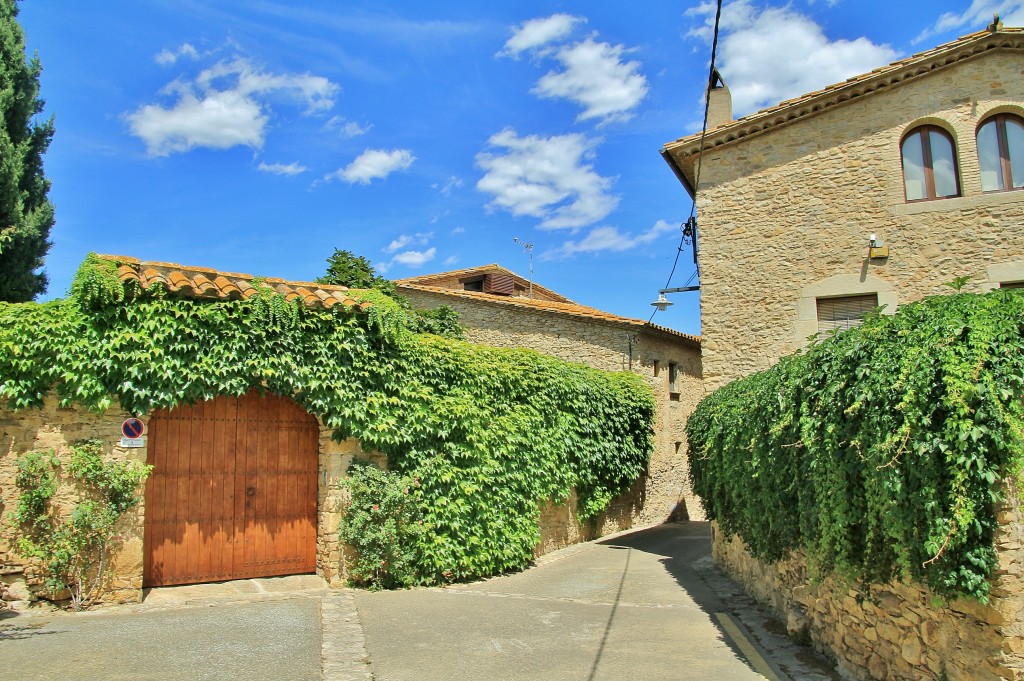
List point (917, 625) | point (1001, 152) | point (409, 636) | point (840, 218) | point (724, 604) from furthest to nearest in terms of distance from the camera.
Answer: point (840, 218) → point (1001, 152) → point (724, 604) → point (409, 636) → point (917, 625)

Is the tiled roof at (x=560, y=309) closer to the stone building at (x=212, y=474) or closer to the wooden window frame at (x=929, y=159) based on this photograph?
the wooden window frame at (x=929, y=159)

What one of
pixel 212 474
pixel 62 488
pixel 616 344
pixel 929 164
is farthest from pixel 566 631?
pixel 616 344

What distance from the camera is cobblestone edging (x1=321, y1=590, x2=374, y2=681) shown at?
621cm

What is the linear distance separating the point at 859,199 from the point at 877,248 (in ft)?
3.40

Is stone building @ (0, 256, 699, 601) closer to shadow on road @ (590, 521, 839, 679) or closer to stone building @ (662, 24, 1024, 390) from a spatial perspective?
shadow on road @ (590, 521, 839, 679)

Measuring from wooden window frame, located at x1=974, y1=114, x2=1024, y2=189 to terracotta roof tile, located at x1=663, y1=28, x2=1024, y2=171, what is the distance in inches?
47.9

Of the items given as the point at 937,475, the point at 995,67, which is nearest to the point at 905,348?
the point at 937,475

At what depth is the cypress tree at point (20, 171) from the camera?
15.3 meters

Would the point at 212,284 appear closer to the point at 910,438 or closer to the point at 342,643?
the point at 342,643

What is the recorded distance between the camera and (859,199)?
1321 centimetres

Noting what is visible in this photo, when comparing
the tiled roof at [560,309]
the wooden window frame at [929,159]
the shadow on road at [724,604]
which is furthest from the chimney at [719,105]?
the shadow on road at [724,604]

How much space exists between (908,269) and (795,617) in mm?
7851

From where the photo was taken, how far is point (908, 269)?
500 inches

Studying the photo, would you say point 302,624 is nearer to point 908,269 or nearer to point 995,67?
point 908,269
